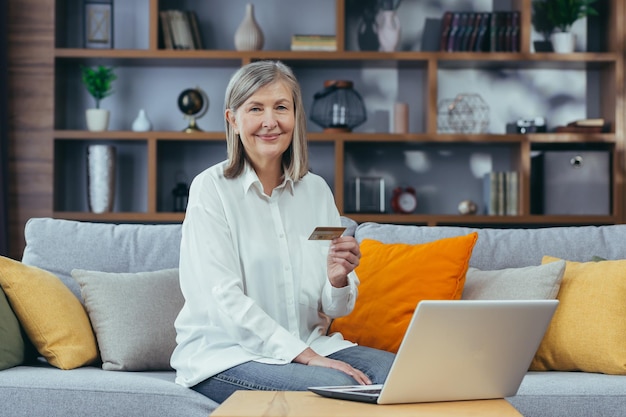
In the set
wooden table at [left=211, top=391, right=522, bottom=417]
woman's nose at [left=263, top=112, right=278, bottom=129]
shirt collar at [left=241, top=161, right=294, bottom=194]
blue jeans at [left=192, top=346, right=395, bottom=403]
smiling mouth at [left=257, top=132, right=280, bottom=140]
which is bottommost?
blue jeans at [left=192, top=346, right=395, bottom=403]

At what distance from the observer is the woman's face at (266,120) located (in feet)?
7.23

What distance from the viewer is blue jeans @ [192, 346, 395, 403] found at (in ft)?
6.23

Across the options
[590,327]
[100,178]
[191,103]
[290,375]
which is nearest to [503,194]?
[191,103]

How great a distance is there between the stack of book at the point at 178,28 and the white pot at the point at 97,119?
18.0 inches

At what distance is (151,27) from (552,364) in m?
2.79

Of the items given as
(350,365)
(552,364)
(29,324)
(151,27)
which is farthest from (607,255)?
(151,27)

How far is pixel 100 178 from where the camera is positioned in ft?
14.8

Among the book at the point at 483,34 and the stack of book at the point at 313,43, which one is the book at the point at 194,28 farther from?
the book at the point at 483,34

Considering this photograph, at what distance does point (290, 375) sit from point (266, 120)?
64cm

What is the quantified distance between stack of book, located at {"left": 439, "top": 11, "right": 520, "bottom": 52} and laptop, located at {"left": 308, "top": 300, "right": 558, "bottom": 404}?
3.14 m

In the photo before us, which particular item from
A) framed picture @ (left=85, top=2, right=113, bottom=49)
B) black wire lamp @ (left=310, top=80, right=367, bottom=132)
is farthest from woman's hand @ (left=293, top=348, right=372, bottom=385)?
framed picture @ (left=85, top=2, right=113, bottom=49)

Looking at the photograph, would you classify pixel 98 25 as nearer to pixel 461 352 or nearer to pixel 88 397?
pixel 88 397

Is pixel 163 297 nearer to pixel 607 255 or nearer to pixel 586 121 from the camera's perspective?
pixel 607 255

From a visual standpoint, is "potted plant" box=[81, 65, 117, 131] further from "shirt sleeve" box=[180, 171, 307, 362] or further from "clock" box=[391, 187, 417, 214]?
"shirt sleeve" box=[180, 171, 307, 362]
